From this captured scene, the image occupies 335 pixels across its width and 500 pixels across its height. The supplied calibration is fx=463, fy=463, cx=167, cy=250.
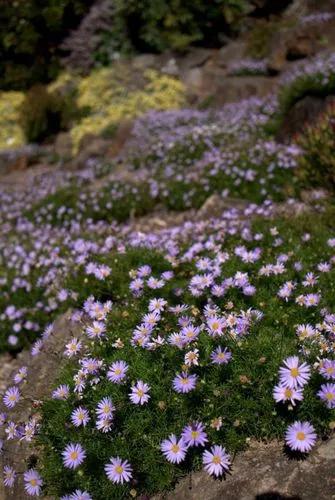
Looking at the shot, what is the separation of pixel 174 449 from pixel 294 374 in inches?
30.9

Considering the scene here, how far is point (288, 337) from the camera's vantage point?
3.10 m

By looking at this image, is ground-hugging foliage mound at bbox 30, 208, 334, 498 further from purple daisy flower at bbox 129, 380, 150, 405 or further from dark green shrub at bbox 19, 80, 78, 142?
dark green shrub at bbox 19, 80, 78, 142

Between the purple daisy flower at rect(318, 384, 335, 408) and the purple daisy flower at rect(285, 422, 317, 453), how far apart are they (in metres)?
0.16

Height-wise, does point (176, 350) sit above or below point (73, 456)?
above

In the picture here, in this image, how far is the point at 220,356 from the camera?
110 inches

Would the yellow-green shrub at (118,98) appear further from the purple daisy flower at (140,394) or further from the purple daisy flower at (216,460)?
the purple daisy flower at (216,460)

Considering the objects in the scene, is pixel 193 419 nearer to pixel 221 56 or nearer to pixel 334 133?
pixel 334 133

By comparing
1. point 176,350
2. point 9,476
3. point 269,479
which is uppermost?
point 176,350

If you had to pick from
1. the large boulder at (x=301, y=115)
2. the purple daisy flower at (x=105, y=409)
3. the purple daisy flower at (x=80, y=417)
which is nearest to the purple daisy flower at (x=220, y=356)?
the purple daisy flower at (x=105, y=409)

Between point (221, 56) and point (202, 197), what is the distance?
1072 centimetres

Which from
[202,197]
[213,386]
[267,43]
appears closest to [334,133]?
[202,197]

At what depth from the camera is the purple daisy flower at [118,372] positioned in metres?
2.89

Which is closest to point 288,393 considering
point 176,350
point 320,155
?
point 176,350

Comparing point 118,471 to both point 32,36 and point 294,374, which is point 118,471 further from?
point 32,36
